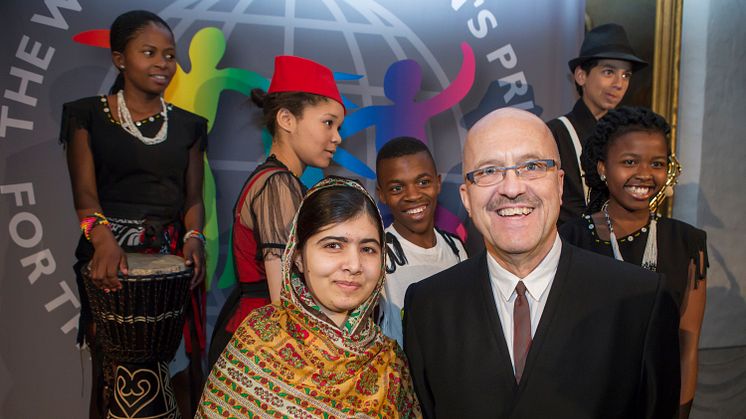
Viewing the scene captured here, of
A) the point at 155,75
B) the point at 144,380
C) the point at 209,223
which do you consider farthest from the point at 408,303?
the point at 209,223

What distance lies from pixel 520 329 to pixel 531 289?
4.4 inches

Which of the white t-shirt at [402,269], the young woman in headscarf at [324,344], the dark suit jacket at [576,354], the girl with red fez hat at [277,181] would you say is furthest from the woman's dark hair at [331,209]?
the white t-shirt at [402,269]

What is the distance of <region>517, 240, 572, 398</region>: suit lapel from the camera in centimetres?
172

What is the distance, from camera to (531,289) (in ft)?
6.00

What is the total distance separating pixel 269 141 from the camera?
4195 millimetres

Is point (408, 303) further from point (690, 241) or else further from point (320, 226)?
point (690, 241)

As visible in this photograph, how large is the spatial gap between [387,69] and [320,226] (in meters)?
2.42

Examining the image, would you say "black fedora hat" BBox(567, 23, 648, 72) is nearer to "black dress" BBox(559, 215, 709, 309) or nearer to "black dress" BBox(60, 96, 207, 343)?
"black dress" BBox(559, 215, 709, 309)

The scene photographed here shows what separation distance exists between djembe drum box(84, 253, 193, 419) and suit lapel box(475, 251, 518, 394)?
163 centimetres

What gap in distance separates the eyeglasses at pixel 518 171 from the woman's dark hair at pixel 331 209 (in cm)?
41

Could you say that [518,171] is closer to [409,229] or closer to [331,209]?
[331,209]

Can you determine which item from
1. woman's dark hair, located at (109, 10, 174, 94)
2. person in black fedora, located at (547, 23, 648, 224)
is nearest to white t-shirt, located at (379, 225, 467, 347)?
person in black fedora, located at (547, 23, 648, 224)

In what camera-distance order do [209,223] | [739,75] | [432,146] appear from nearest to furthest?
[209,223]
[432,146]
[739,75]

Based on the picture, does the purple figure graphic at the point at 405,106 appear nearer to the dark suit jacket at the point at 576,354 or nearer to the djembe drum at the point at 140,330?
the djembe drum at the point at 140,330
